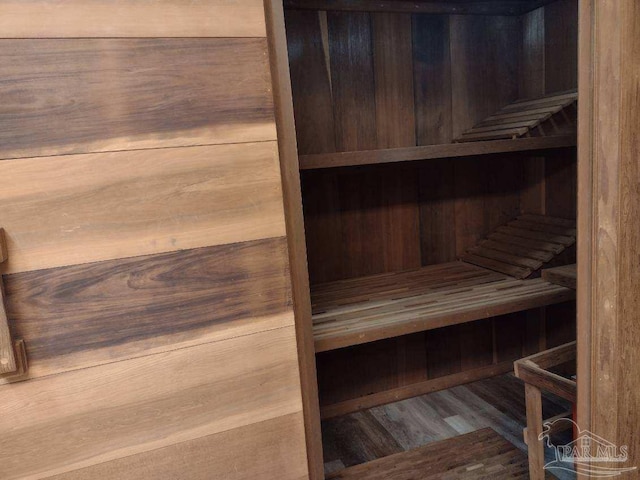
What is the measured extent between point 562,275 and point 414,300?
53cm

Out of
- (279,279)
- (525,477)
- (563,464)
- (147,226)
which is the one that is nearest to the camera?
(147,226)

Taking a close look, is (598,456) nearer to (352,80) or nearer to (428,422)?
(428,422)

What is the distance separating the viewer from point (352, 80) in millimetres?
1875

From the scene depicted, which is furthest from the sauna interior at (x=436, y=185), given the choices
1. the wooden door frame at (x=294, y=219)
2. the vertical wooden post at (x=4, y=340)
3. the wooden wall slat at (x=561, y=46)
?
the vertical wooden post at (x=4, y=340)

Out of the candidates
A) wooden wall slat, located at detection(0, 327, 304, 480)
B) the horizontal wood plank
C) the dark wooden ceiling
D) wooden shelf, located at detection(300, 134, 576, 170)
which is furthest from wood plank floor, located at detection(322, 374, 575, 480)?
the dark wooden ceiling

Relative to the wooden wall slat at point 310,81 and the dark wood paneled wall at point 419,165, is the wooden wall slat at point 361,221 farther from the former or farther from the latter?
the wooden wall slat at point 310,81

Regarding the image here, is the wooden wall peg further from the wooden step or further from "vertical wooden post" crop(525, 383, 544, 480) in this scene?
"vertical wooden post" crop(525, 383, 544, 480)

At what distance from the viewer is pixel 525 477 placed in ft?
4.93

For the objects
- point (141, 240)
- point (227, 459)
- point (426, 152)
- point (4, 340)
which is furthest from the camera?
point (426, 152)

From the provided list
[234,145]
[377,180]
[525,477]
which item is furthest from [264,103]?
[525,477]

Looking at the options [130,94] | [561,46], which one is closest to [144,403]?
[130,94]

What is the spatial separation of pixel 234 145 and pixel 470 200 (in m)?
1.39

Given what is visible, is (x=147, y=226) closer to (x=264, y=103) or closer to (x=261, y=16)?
(x=264, y=103)

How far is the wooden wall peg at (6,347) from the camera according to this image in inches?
34.8
